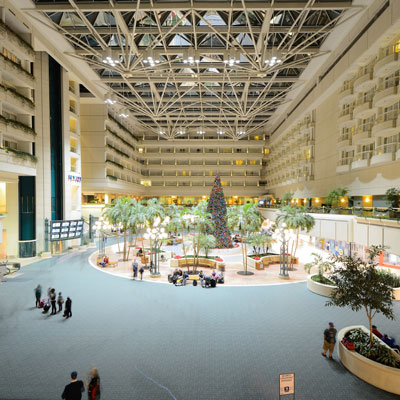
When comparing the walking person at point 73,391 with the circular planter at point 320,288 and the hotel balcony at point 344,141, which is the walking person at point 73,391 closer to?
the circular planter at point 320,288

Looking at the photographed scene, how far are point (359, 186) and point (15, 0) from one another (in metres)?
34.7

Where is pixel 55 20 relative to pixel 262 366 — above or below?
above

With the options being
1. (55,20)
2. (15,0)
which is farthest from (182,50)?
(15,0)

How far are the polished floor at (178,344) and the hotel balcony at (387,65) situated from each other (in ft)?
57.9

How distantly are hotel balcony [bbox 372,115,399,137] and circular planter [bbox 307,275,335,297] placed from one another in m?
14.1

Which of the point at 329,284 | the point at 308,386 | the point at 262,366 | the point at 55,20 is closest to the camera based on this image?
the point at 308,386

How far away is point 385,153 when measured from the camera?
74.5 feet

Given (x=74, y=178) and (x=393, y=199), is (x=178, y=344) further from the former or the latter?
(x=74, y=178)

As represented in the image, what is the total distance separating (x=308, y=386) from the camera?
7805 millimetres

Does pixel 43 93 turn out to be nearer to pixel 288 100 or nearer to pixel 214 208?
pixel 214 208

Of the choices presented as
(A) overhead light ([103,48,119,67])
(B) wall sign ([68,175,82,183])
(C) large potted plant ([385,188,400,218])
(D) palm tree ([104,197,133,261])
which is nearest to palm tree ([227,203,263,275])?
(C) large potted plant ([385,188,400,218])

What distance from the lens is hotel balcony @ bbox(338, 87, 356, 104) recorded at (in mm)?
28172

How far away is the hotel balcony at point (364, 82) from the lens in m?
24.2

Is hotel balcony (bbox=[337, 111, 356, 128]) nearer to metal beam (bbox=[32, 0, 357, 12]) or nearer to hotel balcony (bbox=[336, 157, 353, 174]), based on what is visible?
hotel balcony (bbox=[336, 157, 353, 174])
